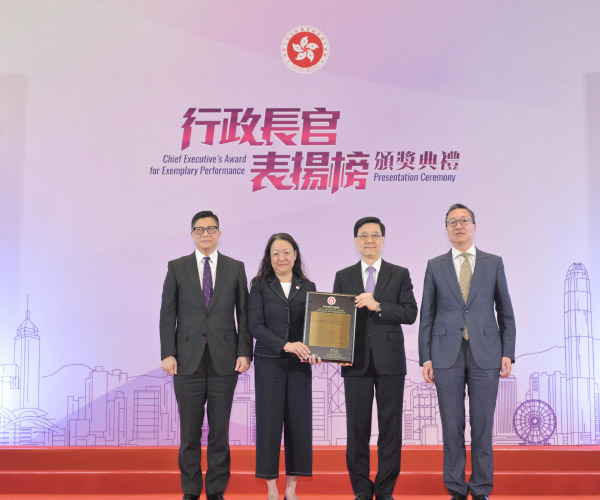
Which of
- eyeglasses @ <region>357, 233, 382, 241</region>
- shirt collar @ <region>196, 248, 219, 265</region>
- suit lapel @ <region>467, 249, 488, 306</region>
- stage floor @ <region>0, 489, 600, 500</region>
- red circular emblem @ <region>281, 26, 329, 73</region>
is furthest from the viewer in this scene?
red circular emblem @ <region>281, 26, 329, 73</region>

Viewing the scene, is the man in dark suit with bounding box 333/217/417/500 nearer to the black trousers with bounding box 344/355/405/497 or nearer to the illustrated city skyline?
the black trousers with bounding box 344/355/405/497

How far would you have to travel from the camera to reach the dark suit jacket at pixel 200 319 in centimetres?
335

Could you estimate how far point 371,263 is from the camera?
3.42 metres

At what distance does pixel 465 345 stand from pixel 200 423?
1.47m

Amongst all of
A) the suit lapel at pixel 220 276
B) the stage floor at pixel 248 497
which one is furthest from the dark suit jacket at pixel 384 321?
the stage floor at pixel 248 497

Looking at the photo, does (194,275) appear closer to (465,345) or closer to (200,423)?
(200,423)

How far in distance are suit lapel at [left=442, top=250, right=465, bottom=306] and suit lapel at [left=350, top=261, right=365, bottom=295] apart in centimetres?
44

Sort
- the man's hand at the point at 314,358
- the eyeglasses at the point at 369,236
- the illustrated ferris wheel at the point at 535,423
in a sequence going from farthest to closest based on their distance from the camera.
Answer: the illustrated ferris wheel at the point at 535,423
the eyeglasses at the point at 369,236
the man's hand at the point at 314,358

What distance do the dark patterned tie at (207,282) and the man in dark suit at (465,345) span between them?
1.16 m

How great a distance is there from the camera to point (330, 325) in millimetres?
3195

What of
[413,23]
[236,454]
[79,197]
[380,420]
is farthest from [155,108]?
[380,420]

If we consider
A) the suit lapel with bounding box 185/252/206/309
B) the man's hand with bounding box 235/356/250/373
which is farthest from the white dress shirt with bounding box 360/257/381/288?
the suit lapel with bounding box 185/252/206/309

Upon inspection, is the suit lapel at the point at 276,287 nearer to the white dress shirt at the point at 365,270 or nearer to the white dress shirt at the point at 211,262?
the white dress shirt at the point at 211,262

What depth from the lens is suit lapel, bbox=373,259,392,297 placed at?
334cm
